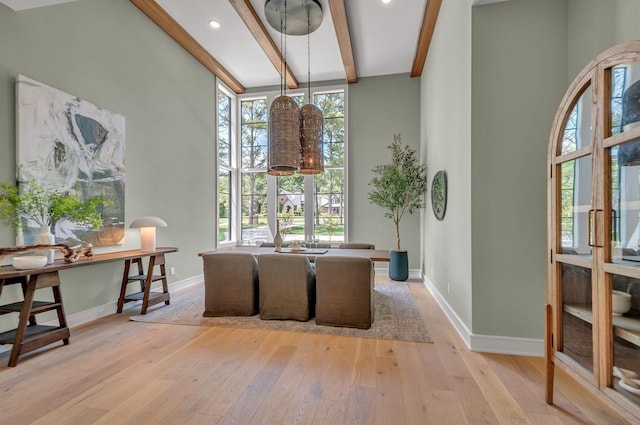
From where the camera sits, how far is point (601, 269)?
1438 millimetres

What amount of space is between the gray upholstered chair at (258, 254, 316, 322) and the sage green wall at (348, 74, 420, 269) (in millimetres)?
3011

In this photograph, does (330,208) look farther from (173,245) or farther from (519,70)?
(519,70)

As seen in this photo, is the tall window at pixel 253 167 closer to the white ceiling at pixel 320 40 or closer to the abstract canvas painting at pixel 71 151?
the white ceiling at pixel 320 40

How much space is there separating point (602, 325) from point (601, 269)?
271 mm

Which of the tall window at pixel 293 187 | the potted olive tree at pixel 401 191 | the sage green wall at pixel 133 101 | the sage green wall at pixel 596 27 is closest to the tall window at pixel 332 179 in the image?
the tall window at pixel 293 187

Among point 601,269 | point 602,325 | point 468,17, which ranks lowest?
point 602,325

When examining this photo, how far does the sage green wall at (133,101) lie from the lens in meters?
2.75

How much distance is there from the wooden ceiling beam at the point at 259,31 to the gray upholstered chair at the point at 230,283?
326 cm

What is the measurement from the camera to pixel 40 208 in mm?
2752

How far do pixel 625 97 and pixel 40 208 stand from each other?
4310 mm

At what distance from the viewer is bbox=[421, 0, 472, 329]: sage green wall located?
2791 mm

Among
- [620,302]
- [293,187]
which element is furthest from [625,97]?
[293,187]

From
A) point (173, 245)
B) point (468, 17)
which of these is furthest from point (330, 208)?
point (468, 17)

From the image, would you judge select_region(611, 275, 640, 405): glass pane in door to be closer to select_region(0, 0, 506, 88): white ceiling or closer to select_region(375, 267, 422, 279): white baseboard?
select_region(0, 0, 506, 88): white ceiling
